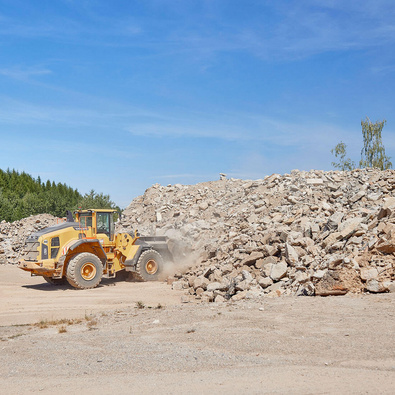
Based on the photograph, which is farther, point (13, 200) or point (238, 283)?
point (13, 200)

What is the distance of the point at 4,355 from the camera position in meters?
7.83

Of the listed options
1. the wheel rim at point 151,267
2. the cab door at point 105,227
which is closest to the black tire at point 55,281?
the cab door at point 105,227

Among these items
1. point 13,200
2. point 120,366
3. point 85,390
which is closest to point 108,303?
point 120,366

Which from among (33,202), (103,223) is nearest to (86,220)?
(103,223)

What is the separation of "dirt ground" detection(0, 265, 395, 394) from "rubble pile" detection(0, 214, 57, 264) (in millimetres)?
17170

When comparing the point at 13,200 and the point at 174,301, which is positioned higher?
the point at 13,200

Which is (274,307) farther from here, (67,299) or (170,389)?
(67,299)

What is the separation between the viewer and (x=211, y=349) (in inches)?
300

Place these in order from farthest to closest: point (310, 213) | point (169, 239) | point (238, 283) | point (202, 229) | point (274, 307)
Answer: point (202, 229) → point (169, 239) → point (310, 213) → point (238, 283) → point (274, 307)

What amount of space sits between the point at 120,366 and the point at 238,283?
261 inches

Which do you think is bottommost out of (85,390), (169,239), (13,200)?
(85,390)

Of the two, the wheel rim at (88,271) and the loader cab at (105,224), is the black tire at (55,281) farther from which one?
the loader cab at (105,224)

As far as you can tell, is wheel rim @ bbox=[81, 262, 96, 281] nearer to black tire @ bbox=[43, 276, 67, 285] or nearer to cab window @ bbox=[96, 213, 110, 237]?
cab window @ bbox=[96, 213, 110, 237]

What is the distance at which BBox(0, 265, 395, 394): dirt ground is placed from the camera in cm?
609
